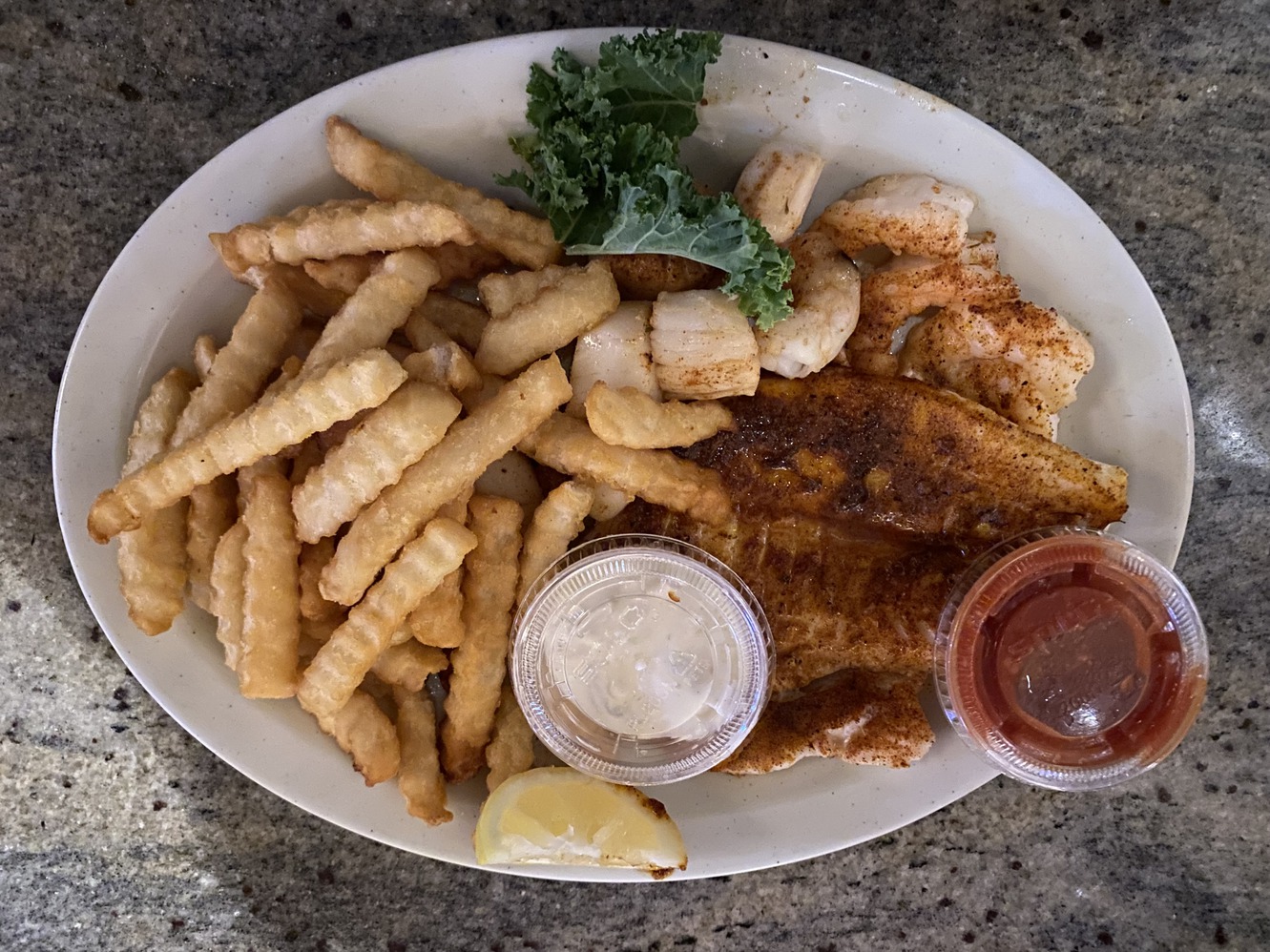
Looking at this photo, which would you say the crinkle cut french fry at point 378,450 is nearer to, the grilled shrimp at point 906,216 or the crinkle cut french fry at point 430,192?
the crinkle cut french fry at point 430,192

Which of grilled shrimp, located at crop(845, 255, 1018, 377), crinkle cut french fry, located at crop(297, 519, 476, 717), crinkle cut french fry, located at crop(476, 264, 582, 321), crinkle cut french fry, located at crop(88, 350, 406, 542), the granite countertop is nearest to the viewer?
crinkle cut french fry, located at crop(88, 350, 406, 542)

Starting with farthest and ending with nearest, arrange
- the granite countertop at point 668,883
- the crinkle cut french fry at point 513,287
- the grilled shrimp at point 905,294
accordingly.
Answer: the granite countertop at point 668,883 < the grilled shrimp at point 905,294 < the crinkle cut french fry at point 513,287

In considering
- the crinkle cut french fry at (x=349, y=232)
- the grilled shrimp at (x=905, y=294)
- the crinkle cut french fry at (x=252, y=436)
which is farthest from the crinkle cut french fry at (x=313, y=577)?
the grilled shrimp at (x=905, y=294)

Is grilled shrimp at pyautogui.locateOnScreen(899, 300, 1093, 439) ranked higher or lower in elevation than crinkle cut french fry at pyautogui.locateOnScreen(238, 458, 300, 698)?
higher

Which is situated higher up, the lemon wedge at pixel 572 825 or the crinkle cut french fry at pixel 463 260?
the crinkle cut french fry at pixel 463 260

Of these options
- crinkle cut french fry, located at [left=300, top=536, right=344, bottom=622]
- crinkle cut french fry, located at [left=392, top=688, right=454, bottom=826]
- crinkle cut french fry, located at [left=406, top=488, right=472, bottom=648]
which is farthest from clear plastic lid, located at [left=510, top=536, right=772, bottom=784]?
crinkle cut french fry, located at [left=300, top=536, right=344, bottom=622]

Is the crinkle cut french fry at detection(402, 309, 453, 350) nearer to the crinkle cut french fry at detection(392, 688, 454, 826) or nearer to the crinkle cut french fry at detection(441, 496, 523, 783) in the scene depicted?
the crinkle cut french fry at detection(441, 496, 523, 783)

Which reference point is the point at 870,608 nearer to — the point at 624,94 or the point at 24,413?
the point at 624,94

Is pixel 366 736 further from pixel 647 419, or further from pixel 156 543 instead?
pixel 647 419
